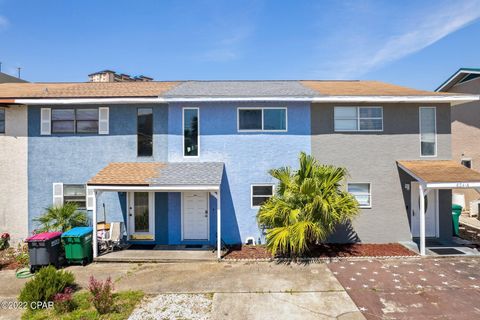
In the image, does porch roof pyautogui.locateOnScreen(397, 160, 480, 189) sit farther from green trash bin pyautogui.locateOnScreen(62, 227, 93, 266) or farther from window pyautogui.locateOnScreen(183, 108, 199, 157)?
green trash bin pyautogui.locateOnScreen(62, 227, 93, 266)

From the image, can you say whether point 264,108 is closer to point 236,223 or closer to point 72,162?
point 236,223

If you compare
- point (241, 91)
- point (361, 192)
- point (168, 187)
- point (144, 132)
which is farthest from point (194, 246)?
point (361, 192)

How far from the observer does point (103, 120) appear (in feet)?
40.0

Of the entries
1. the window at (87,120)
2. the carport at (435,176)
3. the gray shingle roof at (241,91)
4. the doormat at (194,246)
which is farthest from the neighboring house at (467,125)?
the window at (87,120)

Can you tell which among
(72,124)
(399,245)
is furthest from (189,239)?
(399,245)

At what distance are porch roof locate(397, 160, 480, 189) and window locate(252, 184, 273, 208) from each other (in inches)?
221

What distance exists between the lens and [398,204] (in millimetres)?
11945

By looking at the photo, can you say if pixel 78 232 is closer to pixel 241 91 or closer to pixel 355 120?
pixel 241 91

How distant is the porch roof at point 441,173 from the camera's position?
1011 cm

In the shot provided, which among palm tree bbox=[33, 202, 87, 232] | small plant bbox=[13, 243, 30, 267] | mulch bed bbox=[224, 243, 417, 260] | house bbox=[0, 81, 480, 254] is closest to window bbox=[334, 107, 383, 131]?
house bbox=[0, 81, 480, 254]

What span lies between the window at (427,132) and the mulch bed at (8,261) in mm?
16569

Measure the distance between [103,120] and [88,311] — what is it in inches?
312

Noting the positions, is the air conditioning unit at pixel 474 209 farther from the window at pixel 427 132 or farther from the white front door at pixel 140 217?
the white front door at pixel 140 217

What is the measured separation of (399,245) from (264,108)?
26.0 feet
